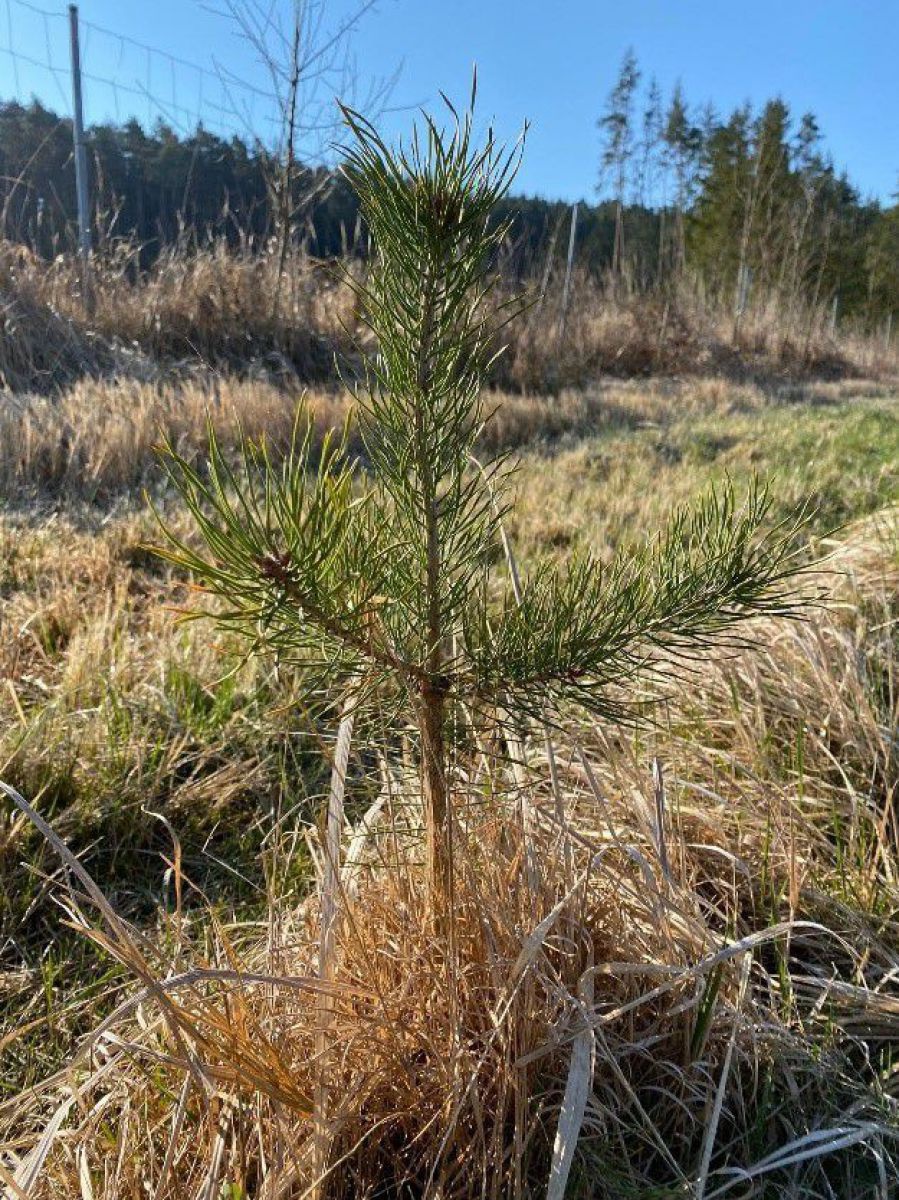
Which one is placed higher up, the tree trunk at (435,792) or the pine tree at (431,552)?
the pine tree at (431,552)

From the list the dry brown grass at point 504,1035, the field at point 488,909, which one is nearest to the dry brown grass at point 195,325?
the field at point 488,909

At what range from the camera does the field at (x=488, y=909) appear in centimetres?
86

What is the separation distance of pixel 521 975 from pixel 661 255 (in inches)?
600

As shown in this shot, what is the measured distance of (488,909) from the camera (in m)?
0.98

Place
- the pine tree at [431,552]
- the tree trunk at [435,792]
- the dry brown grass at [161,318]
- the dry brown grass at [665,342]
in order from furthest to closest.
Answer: the dry brown grass at [665,342]
the dry brown grass at [161,318]
the tree trunk at [435,792]
the pine tree at [431,552]

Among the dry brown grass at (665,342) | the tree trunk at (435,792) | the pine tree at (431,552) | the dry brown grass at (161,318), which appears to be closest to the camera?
the pine tree at (431,552)

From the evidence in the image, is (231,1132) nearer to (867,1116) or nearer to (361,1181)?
(361,1181)

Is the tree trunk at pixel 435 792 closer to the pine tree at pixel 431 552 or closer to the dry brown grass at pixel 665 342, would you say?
the pine tree at pixel 431 552

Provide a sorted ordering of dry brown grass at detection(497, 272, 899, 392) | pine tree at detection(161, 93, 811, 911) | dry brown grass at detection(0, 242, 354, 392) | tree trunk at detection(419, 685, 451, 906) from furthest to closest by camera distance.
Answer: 1. dry brown grass at detection(497, 272, 899, 392)
2. dry brown grass at detection(0, 242, 354, 392)
3. tree trunk at detection(419, 685, 451, 906)
4. pine tree at detection(161, 93, 811, 911)

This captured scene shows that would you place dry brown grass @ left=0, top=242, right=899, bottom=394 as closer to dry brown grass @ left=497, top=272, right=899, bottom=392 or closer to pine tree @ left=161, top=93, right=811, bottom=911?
dry brown grass @ left=497, top=272, right=899, bottom=392

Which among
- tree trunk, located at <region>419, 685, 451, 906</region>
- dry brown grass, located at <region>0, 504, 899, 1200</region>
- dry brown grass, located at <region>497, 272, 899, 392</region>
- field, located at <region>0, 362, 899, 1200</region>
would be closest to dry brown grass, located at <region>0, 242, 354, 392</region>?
dry brown grass, located at <region>497, 272, 899, 392</region>

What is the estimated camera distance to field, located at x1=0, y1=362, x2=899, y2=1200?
86 centimetres

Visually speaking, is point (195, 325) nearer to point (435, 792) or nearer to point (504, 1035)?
point (435, 792)

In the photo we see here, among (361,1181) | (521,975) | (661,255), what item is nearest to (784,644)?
(521,975)
